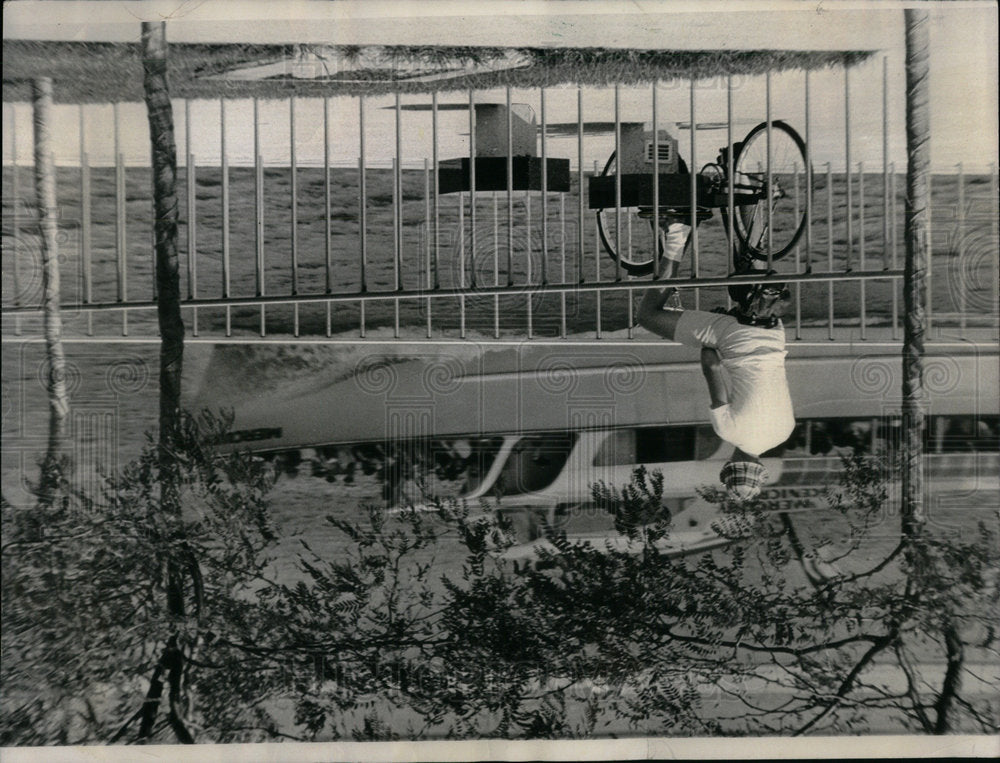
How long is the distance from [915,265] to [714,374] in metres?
0.84

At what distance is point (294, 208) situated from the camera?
3559 mm

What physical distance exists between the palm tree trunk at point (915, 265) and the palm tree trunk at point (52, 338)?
316 centimetres

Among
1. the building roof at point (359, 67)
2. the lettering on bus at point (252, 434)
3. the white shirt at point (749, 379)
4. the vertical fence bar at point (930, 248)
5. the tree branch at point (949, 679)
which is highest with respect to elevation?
the building roof at point (359, 67)

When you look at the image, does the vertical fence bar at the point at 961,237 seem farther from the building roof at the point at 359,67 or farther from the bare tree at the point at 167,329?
the bare tree at the point at 167,329

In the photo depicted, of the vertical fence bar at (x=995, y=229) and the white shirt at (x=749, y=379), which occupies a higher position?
the vertical fence bar at (x=995, y=229)

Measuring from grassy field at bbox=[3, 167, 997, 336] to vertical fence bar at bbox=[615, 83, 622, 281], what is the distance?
40mm

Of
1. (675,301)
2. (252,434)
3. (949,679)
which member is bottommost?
(949,679)

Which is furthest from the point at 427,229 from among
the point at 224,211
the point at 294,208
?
the point at 224,211

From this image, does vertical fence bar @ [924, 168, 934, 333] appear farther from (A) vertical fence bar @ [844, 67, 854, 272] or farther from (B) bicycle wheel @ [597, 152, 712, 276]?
(B) bicycle wheel @ [597, 152, 712, 276]

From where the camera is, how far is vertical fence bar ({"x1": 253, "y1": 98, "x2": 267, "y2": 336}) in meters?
3.56

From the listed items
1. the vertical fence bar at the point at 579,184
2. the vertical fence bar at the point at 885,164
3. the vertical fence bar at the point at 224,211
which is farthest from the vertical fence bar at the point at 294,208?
the vertical fence bar at the point at 885,164

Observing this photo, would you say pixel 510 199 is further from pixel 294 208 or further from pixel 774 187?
pixel 774 187

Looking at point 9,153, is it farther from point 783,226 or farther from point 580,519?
point 783,226

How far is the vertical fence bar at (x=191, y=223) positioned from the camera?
354 centimetres
